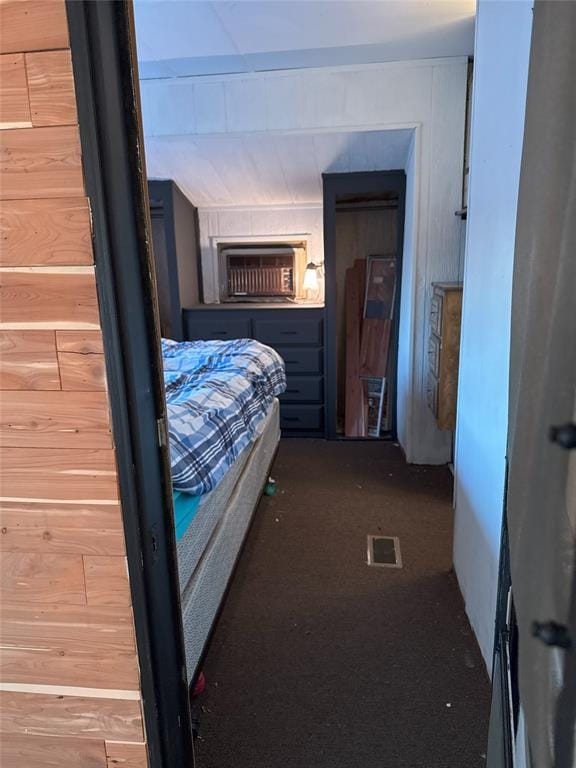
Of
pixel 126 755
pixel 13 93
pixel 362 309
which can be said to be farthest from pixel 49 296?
pixel 362 309

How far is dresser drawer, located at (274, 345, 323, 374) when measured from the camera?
396cm

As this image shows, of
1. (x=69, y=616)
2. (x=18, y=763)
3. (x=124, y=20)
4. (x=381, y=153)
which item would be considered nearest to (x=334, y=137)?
(x=381, y=153)

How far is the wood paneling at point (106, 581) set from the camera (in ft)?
3.22

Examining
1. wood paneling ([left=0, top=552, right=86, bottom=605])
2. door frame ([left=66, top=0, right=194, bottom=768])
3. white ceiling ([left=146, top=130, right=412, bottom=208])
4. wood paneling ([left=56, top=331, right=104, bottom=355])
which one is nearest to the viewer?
door frame ([left=66, top=0, right=194, bottom=768])

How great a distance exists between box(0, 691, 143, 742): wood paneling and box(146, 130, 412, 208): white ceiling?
3179 millimetres

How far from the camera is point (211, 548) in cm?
185

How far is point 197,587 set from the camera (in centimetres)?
167

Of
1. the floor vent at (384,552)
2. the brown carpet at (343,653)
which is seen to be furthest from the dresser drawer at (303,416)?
the floor vent at (384,552)

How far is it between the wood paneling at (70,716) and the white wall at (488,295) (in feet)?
3.50

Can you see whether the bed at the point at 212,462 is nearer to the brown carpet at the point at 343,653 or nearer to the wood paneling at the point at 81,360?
the brown carpet at the point at 343,653

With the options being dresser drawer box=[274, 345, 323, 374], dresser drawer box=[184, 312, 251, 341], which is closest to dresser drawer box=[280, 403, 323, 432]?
dresser drawer box=[274, 345, 323, 374]

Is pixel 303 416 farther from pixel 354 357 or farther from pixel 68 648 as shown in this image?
pixel 68 648

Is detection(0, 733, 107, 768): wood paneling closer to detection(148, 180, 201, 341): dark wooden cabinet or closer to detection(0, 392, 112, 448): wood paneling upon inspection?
detection(0, 392, 112, 448): wood paneling

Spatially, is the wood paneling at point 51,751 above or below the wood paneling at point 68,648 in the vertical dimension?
below
